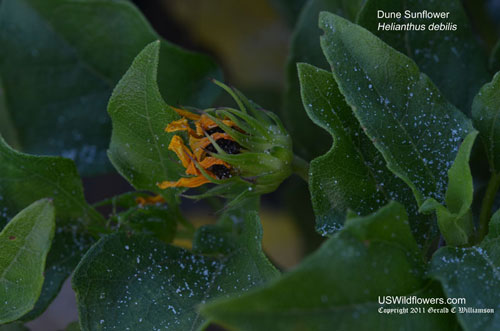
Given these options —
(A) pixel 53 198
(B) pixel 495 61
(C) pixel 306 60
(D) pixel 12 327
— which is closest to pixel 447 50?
(B) pixel 495 61

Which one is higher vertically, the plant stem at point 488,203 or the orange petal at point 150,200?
the plant stem at point 488,203

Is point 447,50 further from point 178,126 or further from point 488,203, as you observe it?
point 178,126

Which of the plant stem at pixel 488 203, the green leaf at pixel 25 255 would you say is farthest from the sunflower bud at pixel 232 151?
the plant stem at pixel 488 203

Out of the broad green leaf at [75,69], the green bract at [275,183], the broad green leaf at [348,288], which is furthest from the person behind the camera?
the broad green leaf at [75,69]

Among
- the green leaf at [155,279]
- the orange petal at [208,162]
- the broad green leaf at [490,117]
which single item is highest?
the broad green leaf at [490,117]

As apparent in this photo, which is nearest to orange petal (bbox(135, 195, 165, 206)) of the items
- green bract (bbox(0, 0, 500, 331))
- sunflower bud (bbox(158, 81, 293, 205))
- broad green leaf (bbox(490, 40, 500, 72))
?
green bract (bbox(0, 0, 500, 331))

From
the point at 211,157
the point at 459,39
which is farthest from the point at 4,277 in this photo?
the point at 459,39

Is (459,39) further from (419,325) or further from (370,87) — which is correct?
(419,325)

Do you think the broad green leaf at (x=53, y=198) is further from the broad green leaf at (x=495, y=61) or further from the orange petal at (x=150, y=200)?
the broad green leaf at (x=495, y=61)
